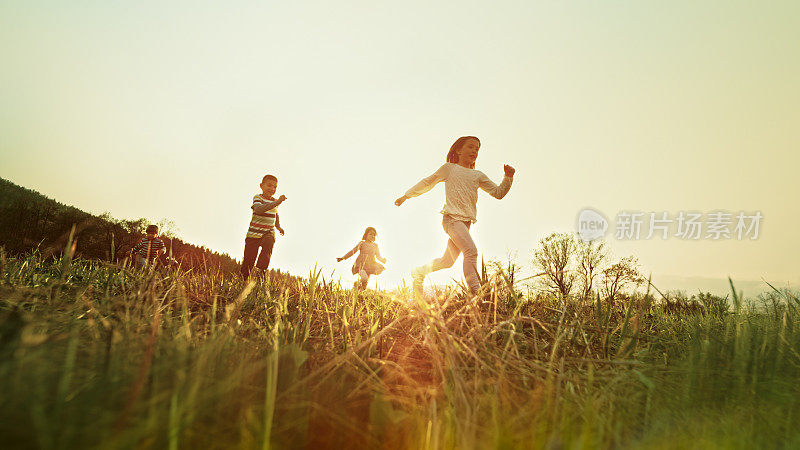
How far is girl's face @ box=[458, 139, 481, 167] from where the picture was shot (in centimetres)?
645

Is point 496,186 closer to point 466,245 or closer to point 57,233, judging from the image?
point 466,245

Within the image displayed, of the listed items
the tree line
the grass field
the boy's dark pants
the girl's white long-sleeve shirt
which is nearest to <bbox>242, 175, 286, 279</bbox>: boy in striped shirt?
the boy's dark pants

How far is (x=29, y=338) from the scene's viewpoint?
0.91 metres

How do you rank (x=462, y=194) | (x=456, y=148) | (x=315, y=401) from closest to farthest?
(x=315, y=401), (x=462, y=194), (x=456, y=148)

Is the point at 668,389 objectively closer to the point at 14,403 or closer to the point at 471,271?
the point at 14,403

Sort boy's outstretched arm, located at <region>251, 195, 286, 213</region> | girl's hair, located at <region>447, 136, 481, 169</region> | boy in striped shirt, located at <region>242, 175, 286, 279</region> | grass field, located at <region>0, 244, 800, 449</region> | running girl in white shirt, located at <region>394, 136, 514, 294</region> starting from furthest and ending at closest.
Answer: boy in striped shirt, located at <region>242, 175, 286, 279</region> < boy's outstretched arm, located at <region>251, 195, 286, 213</region> < girl's hair, located at <region>447, 136, 481, 169</region> < running girl in white shirt, located at <region>394, 136, 514, 294</region> < grass field, located at <region>0, 244, 800, 449</region>

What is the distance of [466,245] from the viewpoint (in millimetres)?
5781

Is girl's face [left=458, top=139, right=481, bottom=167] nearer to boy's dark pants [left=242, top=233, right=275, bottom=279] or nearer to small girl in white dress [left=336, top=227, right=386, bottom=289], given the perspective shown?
boy's dark pants [left=242, top=233, right=275, bottom=279]

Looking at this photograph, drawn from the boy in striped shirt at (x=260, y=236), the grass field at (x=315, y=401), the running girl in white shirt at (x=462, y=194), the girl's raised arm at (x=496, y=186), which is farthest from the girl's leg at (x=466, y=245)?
the boy in striped shirt at (x=260, y=236)

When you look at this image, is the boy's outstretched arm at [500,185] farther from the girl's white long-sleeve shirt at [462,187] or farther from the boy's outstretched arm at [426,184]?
the boy's outstretched arm at [426,184]

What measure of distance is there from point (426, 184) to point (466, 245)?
1308 mm

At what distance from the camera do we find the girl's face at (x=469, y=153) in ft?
21.1

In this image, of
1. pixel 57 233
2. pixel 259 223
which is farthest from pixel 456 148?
pixel 57 233

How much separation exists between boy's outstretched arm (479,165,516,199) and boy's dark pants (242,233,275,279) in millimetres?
4765
